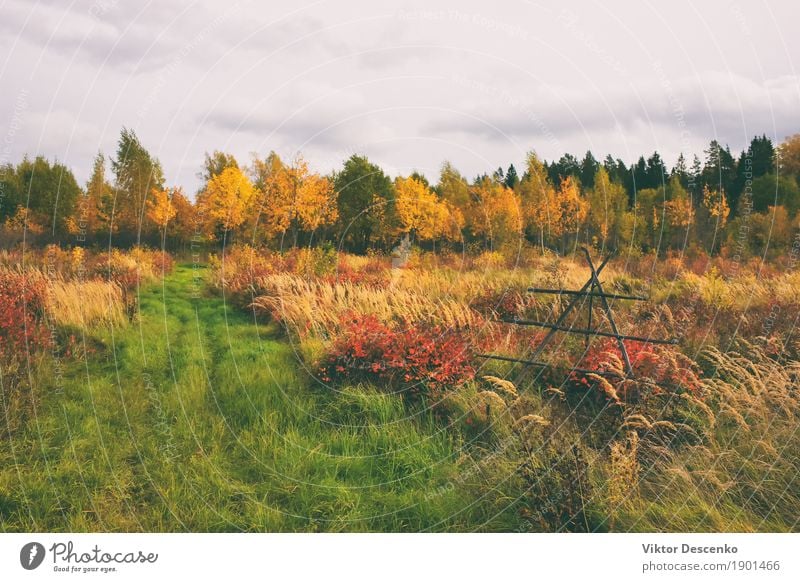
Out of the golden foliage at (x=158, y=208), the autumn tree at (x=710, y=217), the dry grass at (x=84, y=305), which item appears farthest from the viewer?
the autumn tree at (x=710, y=217)

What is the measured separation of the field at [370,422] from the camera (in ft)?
14.8

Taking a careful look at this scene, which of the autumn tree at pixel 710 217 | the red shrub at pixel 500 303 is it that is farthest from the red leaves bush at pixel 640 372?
the autumn tree at pixel 710 217

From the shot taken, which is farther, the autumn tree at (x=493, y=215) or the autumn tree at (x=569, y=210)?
the autumn tree at (x=569, y=210)

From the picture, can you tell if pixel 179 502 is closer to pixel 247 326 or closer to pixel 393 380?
pixel 393 380

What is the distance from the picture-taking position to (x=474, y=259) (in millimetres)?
14797

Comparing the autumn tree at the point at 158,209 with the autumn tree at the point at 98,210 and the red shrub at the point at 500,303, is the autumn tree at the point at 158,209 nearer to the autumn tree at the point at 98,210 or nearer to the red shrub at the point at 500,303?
the autumn tree at the point at 98,210

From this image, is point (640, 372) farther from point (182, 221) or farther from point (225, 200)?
point (182, 221)

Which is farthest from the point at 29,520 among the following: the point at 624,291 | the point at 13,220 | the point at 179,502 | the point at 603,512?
the point at 624,291

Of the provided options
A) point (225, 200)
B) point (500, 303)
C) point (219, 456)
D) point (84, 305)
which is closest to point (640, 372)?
point (500, 303)

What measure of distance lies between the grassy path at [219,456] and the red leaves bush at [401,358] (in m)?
0.32

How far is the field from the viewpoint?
450 centimetres

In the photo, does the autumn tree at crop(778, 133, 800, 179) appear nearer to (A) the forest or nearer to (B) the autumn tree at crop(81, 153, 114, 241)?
(A) the forest
